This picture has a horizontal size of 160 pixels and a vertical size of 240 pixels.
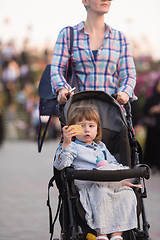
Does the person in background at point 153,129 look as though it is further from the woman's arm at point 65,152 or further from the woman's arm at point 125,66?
the woman's arm at point 65,152

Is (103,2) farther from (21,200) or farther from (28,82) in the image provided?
(28,82)

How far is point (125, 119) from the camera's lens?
547 cm

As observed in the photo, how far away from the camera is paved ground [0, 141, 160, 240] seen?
706 cm

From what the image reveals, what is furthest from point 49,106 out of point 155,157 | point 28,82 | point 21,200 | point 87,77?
point 28,82

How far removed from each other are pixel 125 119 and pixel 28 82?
34584mm

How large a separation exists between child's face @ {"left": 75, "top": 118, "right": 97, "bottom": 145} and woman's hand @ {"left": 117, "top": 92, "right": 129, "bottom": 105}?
411 millimetres

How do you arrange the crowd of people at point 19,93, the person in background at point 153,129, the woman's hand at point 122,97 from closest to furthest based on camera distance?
the woman's hand at point 122,97, the person in background at point 153,129, the crowd of people at point 19,93

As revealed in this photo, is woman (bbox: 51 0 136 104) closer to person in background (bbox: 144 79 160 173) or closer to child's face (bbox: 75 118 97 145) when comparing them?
child's face (bbox: 75 118 97 145)

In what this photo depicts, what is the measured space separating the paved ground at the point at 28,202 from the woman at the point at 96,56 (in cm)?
176

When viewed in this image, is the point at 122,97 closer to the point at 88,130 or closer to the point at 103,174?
the point at 88,130

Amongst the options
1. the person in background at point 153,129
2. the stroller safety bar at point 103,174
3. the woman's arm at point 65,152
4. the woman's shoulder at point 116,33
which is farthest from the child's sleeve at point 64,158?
the person in background at point 153,129

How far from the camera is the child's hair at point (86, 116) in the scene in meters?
5.22

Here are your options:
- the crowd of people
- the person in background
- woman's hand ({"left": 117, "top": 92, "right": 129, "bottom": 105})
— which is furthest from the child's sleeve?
the crowd of people

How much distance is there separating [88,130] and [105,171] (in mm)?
546
